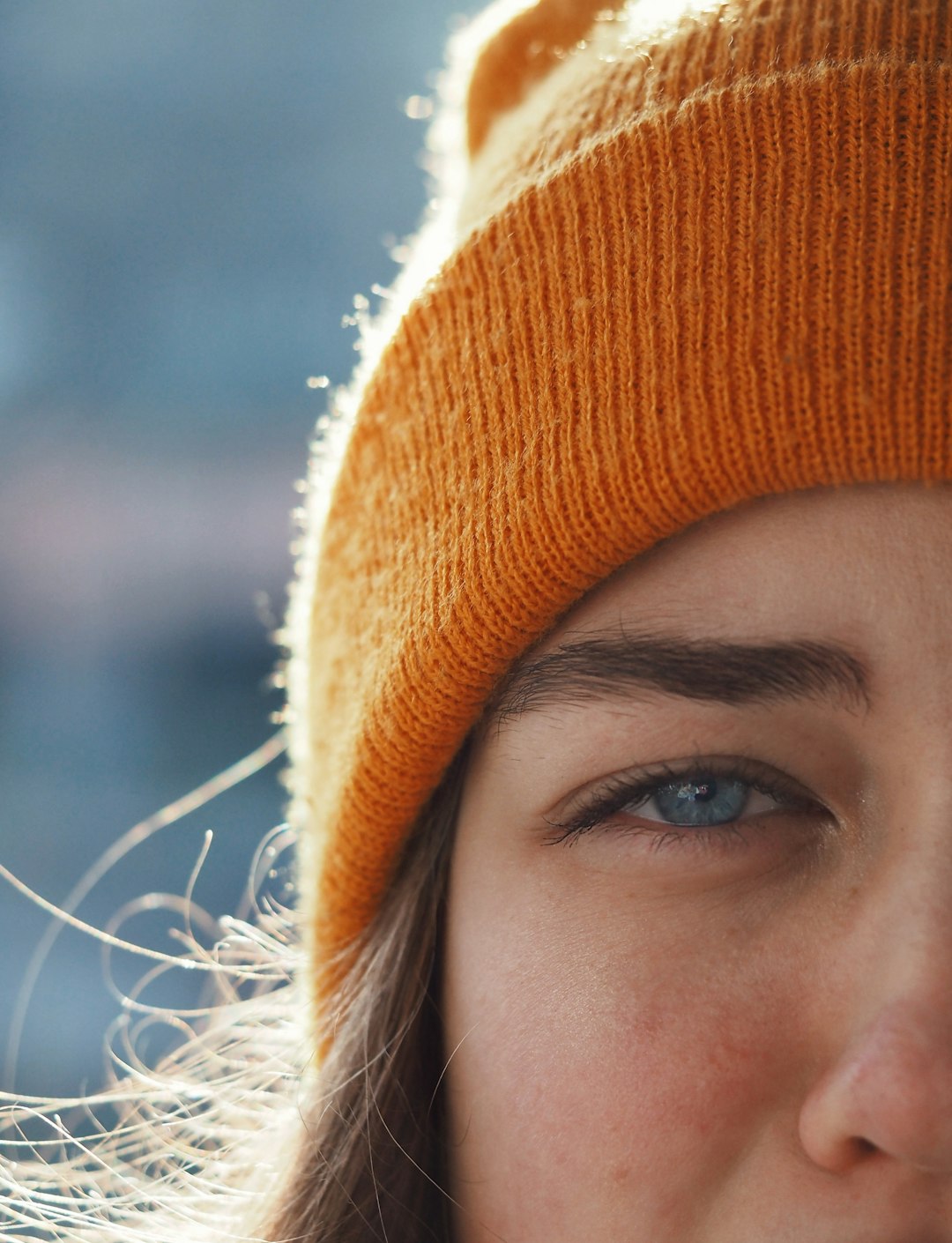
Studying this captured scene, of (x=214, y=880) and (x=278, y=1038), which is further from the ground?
(x=214, y=880)

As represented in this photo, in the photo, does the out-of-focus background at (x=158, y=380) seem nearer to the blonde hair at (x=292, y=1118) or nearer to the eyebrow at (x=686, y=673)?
the blonde hair at (x=292, y=1118)

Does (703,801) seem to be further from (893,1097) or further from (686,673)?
(893,1097)

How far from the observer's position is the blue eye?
832 mm

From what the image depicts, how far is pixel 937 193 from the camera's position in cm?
76

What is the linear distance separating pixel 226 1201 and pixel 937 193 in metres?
0.98

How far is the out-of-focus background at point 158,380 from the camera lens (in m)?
3.20

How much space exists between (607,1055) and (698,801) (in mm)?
178

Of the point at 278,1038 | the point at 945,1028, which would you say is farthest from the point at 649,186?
the point at 278,1038

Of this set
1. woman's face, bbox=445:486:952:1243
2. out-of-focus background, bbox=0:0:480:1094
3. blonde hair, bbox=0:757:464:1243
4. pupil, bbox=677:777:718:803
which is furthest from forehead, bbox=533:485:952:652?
out-of-focus background, bbox=0:0:480:1094

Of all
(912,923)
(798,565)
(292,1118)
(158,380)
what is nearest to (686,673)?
(798,565)

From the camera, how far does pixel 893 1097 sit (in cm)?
66

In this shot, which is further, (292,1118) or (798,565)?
→ (292,1118)

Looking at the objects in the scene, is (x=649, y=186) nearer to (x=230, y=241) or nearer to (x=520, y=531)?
(x=520, y=531)

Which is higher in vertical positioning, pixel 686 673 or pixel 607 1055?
pixel 686 673
